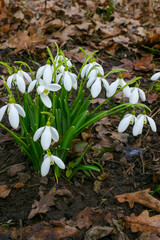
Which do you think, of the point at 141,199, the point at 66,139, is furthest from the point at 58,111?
the point at 141,199

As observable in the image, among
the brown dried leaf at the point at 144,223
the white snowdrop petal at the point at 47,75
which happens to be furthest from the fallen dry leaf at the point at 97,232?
the white snowdrop petal at the point at 47,75

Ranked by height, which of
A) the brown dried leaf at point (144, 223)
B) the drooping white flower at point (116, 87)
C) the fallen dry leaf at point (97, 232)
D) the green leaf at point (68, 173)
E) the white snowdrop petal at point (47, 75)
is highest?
the white snowdrop petal at point (47, 75)

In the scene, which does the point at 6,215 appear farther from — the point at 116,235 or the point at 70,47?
the point at 70,47

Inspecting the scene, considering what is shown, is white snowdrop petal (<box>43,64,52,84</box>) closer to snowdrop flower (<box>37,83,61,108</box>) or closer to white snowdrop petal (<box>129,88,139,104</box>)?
snowdrop flower (<box>37,83,61,108</box>)

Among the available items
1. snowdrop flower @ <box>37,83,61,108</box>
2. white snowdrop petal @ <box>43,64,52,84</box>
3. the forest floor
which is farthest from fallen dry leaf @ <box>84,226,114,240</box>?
white snowdrop petal @ <box>43,64,52,84</box>

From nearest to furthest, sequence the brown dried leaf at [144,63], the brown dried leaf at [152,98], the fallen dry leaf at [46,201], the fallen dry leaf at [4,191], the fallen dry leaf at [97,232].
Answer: the fallen dry leaf at [97,232]
the fallen dry leaf at [46,201]
the fallen dry leaf at [4,191]
the brown dried leaf at [152,98]
the brown dried leaf at [144,63]

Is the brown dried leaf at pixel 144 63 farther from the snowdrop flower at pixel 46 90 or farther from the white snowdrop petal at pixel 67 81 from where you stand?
the snowdrop flower at pixel 46 90
